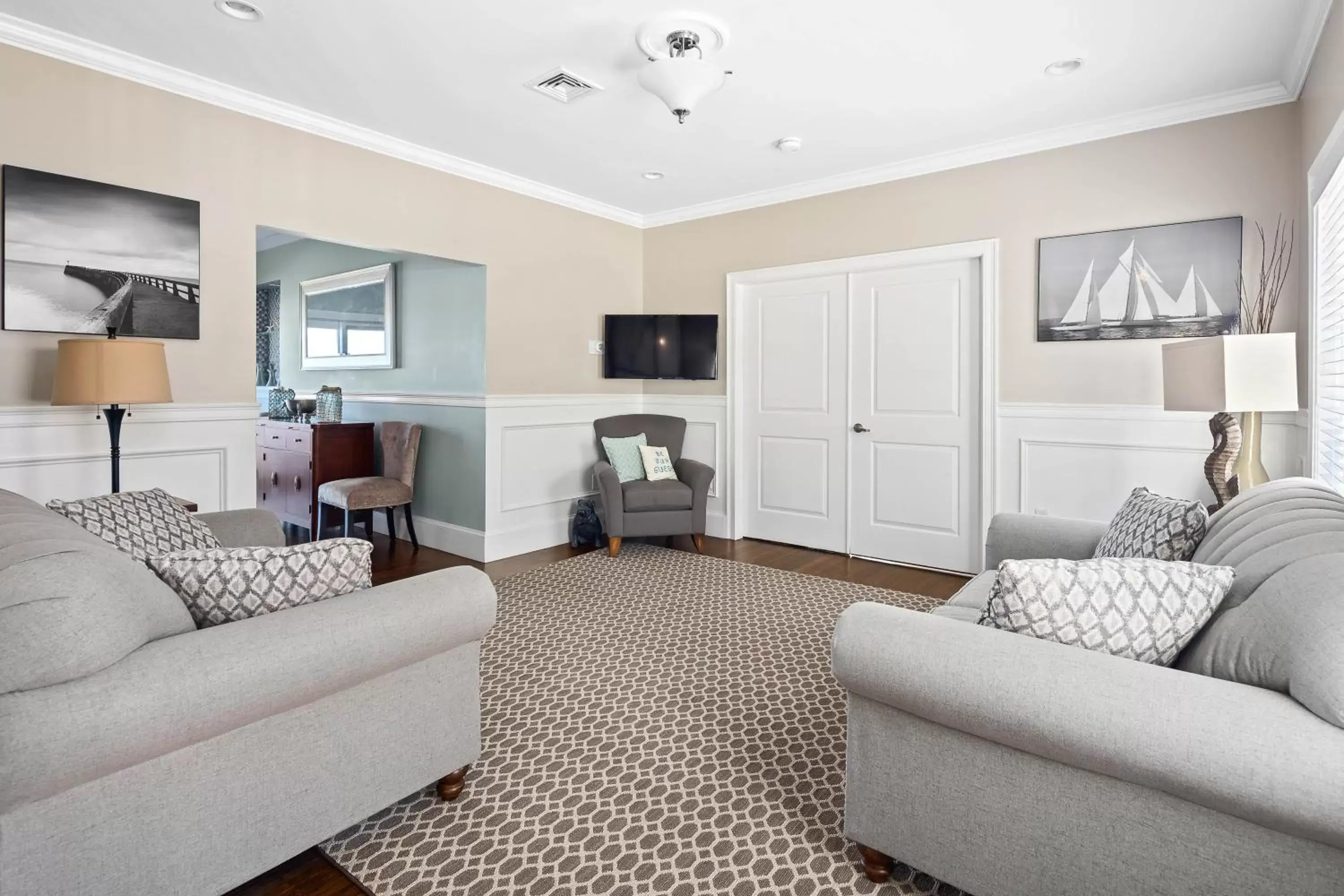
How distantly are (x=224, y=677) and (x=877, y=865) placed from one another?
1489 mm

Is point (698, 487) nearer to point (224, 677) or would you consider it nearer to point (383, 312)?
point (383, 312)

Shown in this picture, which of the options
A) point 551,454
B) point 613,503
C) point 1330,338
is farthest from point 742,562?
point 1330,338

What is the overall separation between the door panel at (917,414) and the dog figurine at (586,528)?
5.91 ft

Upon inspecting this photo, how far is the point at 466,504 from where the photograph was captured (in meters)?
4.77

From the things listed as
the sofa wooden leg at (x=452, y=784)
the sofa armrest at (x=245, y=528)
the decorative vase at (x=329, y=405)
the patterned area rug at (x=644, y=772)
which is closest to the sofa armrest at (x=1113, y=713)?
the patterned area rug at (x=644, y=772)

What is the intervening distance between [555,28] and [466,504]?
9.96ft

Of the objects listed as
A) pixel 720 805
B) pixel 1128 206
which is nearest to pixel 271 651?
pixel 720 805

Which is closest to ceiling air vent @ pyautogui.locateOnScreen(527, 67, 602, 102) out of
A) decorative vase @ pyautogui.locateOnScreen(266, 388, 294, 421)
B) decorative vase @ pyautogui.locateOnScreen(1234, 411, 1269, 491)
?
decorative vase @ pyautogui.locateOnScreen(1234, 411, 1269, 491)

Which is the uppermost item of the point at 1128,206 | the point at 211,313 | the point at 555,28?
the point at 555,28

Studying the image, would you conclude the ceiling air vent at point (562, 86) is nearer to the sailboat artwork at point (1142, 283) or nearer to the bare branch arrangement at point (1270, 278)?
the sailboat artwork at point (1142, 283)

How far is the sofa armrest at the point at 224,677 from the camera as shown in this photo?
113 cm

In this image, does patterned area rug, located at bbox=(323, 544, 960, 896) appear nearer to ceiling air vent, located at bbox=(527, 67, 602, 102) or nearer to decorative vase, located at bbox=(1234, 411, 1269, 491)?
decorative vase, located at bbox=(1234, 411, 1269, 491)

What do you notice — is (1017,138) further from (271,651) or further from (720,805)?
(271,651)

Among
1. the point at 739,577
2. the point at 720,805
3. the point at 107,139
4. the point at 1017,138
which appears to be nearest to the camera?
the point at 720,805
